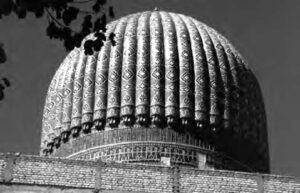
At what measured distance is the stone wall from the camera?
18672 millimetres

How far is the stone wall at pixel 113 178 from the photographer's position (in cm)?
1867

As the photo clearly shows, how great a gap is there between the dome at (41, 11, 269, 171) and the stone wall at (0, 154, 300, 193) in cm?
397

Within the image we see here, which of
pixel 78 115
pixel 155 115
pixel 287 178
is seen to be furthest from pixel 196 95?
pixel 287 178

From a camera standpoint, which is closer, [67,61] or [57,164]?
[57,164]

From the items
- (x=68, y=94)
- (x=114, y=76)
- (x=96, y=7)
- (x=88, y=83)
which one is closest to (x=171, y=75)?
(x=114, y=76)

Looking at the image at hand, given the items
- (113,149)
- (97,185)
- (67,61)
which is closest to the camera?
(97,185)

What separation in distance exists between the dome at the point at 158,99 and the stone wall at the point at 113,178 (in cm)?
397

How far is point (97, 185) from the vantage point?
18797mm

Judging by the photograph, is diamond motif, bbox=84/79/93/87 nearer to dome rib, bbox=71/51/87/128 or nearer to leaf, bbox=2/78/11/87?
dome rib, bbox=71/51/87/128

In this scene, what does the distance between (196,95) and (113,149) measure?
2.54 meters

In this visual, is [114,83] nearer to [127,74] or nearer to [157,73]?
[127,74]

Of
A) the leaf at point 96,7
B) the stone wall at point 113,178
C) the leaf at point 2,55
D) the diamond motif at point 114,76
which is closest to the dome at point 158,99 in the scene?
the diamond motif at point 114,76

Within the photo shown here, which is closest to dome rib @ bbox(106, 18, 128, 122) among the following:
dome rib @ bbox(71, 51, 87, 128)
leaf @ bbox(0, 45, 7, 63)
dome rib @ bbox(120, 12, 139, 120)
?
dome rib @ bbox(120, 12, 139, 120)

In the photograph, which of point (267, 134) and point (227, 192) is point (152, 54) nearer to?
point (267, 134)
